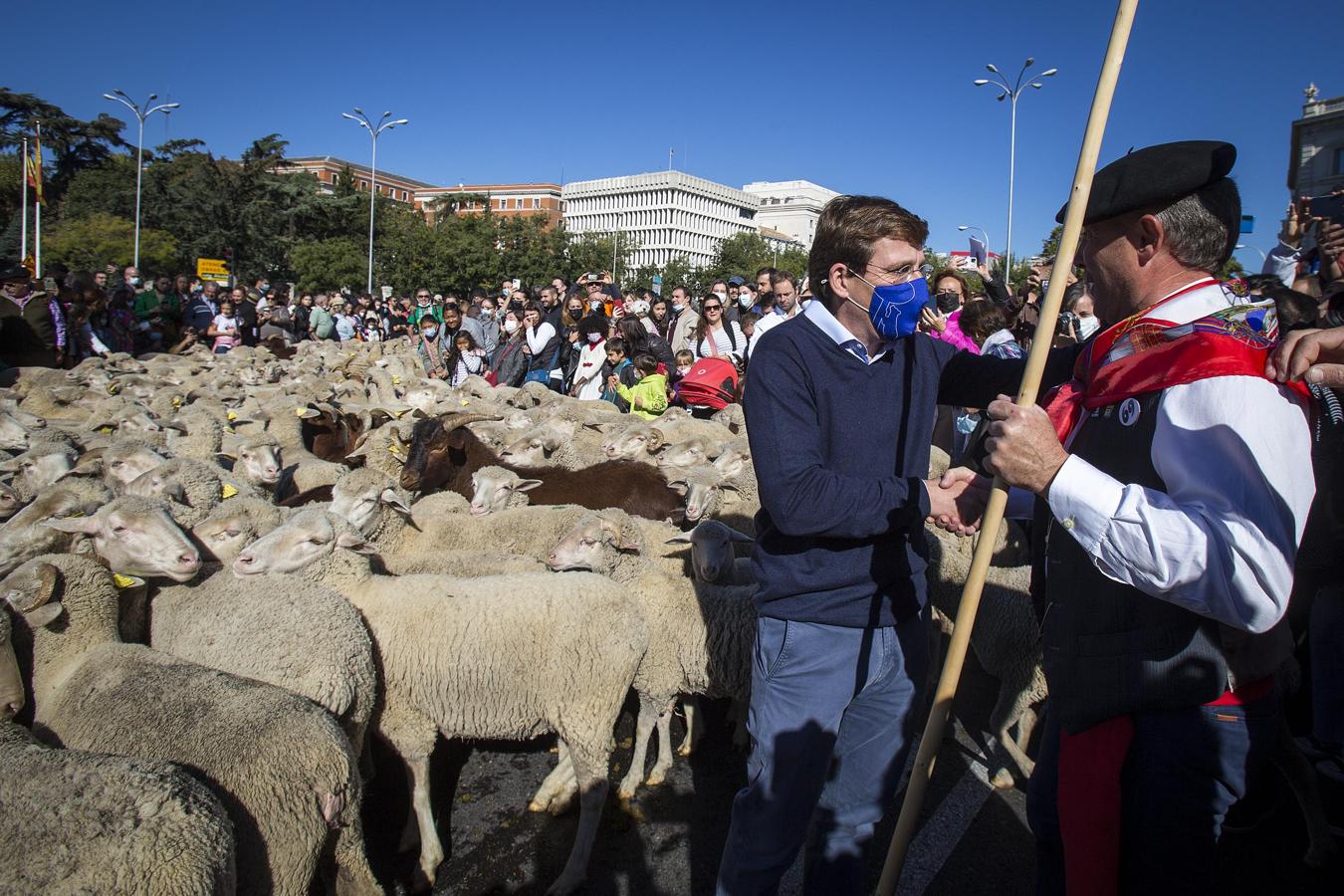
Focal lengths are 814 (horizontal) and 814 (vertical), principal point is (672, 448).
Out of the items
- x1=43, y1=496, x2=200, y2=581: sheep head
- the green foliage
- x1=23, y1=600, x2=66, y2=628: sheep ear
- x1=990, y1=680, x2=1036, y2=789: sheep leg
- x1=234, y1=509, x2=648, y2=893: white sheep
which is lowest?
x1=990, y1=680, x2=1036, y2=789: sheep leg

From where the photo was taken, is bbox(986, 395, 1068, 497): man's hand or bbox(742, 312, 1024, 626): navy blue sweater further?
bbox(742, 312, 1024, 626): navy blue sweater

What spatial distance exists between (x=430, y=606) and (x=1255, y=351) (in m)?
2.96

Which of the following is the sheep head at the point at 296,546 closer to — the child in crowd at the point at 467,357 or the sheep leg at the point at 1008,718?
the sheep leg at the point at 1008,718

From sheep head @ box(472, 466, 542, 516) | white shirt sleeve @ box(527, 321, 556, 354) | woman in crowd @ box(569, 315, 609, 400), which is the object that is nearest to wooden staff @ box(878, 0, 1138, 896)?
sheep head @ box(472, 466, 542, 516)

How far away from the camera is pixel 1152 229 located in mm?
1583

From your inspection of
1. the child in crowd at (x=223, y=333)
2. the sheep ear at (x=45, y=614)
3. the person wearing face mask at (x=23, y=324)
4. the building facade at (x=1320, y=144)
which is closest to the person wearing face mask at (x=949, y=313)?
the sheep ear at (x=45, y=614)

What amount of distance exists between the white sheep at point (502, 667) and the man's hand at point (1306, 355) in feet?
8.11

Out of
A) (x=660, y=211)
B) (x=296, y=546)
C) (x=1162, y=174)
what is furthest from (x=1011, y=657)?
(x=660, y=211)

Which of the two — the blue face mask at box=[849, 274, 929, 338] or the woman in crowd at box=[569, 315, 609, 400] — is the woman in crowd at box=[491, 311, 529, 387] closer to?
the woman in crowd at box=[569, 315, 609, 400]

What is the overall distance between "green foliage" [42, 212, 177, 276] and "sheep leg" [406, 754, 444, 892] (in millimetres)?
51443

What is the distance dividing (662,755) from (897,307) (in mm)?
2586

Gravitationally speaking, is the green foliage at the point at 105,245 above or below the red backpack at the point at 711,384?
above

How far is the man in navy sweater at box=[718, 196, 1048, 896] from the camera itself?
195 cm

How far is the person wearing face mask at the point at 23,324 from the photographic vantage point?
988 centimetres
